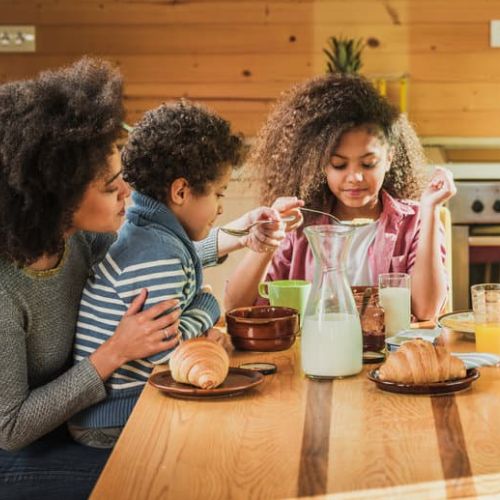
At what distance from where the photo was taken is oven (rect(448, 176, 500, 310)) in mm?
3512

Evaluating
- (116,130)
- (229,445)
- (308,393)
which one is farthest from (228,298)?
(229,445)

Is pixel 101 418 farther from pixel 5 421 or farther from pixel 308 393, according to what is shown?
pixel 308 393

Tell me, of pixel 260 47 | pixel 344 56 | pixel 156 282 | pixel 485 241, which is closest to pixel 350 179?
pixel 156 282

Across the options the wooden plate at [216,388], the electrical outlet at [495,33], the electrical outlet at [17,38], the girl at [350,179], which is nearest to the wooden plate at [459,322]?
the girl at [350,179]

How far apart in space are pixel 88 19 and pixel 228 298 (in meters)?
2.28

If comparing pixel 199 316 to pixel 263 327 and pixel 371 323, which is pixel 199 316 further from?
pixel 371 323

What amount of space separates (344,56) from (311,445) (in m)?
2.93

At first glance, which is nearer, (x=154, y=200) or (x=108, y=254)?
(x=108, y=254)

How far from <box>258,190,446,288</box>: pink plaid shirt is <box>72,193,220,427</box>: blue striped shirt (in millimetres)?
601

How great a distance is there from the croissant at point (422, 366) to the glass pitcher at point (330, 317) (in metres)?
0.09

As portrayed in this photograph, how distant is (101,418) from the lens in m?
1.60

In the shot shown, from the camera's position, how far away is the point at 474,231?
11.8 feet

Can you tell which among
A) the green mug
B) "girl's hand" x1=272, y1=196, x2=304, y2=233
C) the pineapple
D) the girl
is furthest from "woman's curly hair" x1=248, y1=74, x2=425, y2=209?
the pineapple

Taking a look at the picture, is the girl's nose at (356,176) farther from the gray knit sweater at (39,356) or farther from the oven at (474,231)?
the oven at (474,231)
